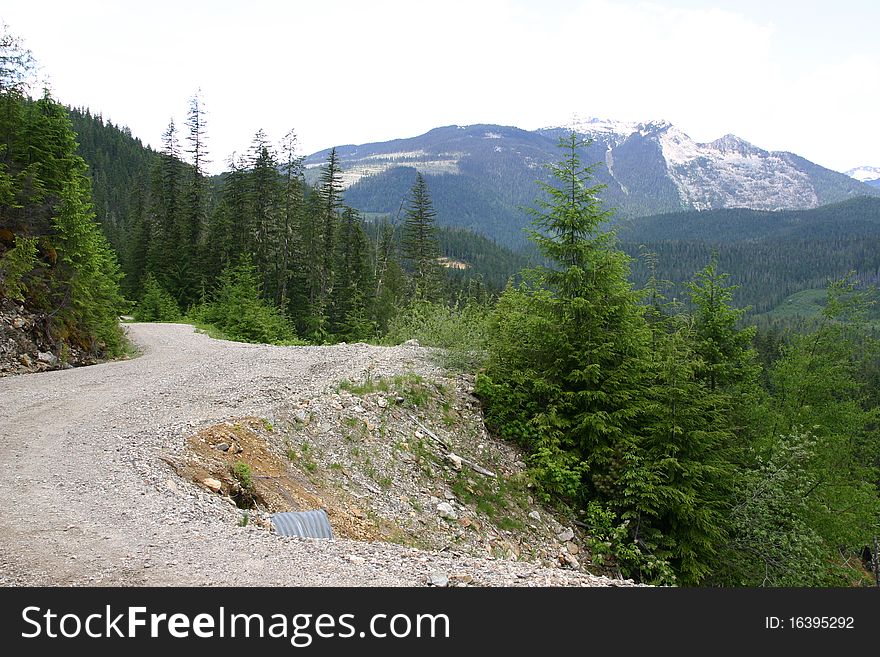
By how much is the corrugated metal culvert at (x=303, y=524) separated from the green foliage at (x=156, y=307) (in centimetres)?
3496

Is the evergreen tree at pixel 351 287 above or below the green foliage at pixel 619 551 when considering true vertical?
above

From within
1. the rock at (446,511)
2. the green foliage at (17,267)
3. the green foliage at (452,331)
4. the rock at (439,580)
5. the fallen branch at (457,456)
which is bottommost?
the rock at (446,511)

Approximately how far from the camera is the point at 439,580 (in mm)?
5121

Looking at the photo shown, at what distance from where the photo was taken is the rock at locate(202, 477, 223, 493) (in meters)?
7.05

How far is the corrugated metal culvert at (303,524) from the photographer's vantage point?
641 centimetres

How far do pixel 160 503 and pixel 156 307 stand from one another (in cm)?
3713

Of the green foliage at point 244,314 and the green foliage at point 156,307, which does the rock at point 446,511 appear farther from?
the green foliage at point 156,307

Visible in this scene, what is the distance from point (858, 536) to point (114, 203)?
407ft

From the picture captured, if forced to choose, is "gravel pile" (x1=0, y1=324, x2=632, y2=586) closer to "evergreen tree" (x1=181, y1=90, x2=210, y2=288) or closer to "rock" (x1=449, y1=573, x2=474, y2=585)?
"rock" (x1=449, y1=573, x2=474, y2=585)

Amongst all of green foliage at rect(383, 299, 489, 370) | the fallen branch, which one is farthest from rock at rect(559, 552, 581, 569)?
green foliage at rect(383, 299, 489, 370)

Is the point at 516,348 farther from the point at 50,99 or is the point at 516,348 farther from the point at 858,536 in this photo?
the point at 50,99

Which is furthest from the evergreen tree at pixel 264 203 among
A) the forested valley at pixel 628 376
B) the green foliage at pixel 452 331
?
the green foliage at pixel 452 331
